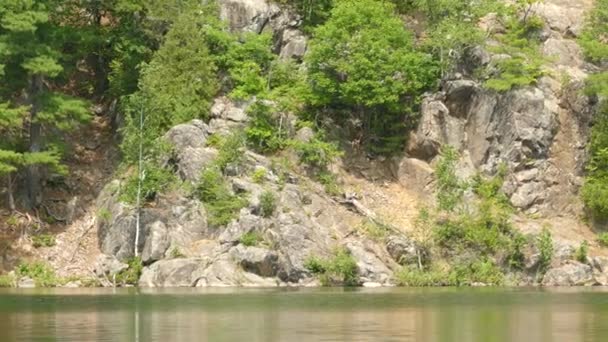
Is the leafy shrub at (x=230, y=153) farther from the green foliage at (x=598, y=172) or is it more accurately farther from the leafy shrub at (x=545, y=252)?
the green foliage at (x=598, y=172)

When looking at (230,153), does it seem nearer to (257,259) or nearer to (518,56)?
(257,259)

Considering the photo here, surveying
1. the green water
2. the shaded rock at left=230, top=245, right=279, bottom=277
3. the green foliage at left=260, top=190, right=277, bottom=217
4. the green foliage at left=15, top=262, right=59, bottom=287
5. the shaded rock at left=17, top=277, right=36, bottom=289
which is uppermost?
the green foliage at left=260, top=190, right=277, bottom=217

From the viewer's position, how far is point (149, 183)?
5525 centimetres

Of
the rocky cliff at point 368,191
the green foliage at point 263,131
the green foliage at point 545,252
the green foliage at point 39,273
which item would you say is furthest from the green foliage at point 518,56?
the green foliage at point 39,273

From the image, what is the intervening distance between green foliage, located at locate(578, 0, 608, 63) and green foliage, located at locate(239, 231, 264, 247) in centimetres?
2334

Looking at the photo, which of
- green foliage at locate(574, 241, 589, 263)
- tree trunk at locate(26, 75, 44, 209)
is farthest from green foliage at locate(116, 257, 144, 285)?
green foliage at locate(574, 241, 589, 263)

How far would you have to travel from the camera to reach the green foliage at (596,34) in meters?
63.6

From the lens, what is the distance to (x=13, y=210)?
57781 mm

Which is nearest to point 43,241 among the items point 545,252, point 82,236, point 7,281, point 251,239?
point 82,236

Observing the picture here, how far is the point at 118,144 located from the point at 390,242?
1677 centimetres

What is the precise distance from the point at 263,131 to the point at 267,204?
664 centimetres

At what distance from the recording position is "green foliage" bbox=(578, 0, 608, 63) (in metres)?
63.6

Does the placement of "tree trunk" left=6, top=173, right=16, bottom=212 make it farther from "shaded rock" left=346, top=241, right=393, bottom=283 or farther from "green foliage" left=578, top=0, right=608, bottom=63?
"green foliage" left=578, top=0, right=608, bottom=63

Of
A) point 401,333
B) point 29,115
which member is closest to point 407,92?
point 29,115
